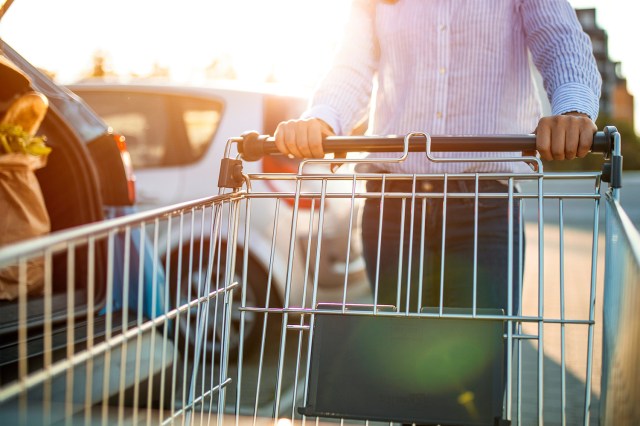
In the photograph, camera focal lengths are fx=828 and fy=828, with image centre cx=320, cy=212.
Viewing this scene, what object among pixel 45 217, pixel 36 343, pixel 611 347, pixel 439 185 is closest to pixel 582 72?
pixel 439 185

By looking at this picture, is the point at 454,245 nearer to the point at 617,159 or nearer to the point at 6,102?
the point at 617,159

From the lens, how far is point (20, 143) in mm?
3582

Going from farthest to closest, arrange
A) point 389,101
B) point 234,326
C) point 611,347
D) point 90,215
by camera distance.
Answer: point 234,326 → point 90,215 → point 389,101 → point 611,347

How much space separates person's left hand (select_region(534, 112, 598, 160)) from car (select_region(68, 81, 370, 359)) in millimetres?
2950

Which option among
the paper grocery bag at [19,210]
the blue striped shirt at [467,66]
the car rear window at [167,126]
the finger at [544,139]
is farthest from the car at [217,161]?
the finger at [544,139]

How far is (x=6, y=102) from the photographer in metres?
3.79

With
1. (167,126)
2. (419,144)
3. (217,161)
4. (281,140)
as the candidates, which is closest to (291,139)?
(281,140)

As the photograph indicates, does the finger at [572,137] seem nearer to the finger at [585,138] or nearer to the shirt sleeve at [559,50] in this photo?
the finger at [585,138]

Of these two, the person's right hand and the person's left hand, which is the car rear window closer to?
the person's right hand

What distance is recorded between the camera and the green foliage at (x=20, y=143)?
3541 mm

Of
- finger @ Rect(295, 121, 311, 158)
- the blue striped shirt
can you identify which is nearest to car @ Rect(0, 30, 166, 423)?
finger @ Rect(295, 121, 311, 158)

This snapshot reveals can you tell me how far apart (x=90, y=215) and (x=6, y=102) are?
708 mm

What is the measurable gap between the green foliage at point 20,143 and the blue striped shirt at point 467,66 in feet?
5.09

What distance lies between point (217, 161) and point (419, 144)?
3.17 m
